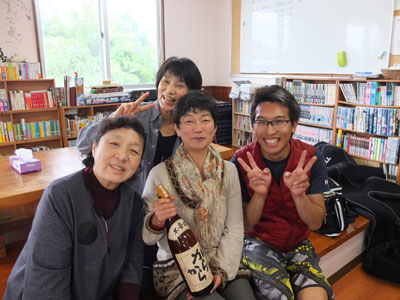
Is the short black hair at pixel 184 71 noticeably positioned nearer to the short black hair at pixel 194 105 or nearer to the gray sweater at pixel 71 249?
the short black hair at pixel 194 105

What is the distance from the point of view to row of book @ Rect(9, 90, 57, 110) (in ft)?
12.9

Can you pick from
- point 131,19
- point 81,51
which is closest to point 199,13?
point 131,19

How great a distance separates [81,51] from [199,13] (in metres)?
2.28

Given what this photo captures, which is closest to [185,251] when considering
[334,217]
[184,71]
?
[184,71]

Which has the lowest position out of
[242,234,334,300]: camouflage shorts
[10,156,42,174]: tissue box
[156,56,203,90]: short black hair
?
[242,234,334,300]: camouflage shorts

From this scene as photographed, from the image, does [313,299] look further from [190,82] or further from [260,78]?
[260,78]

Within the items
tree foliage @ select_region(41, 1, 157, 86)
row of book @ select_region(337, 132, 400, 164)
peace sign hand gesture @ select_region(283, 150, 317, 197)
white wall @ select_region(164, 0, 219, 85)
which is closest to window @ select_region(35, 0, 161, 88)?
tree foliage @ select_region(41, 1, 157, 86)

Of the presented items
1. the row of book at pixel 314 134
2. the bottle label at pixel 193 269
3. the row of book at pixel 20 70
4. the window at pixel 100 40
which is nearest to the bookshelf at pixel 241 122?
the row of book at pixel 314 134

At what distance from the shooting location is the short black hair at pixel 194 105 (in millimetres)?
1259

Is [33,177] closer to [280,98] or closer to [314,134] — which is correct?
[280,98]

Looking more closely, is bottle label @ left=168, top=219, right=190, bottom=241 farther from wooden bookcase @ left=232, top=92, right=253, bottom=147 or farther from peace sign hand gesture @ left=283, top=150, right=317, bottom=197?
wooden bookcase @ left=232, top=92, right=253, bottom=147

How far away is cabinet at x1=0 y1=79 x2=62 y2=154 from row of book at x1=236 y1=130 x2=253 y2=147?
2.87 metres

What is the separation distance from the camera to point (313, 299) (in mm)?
1223

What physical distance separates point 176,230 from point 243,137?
4327 mm
